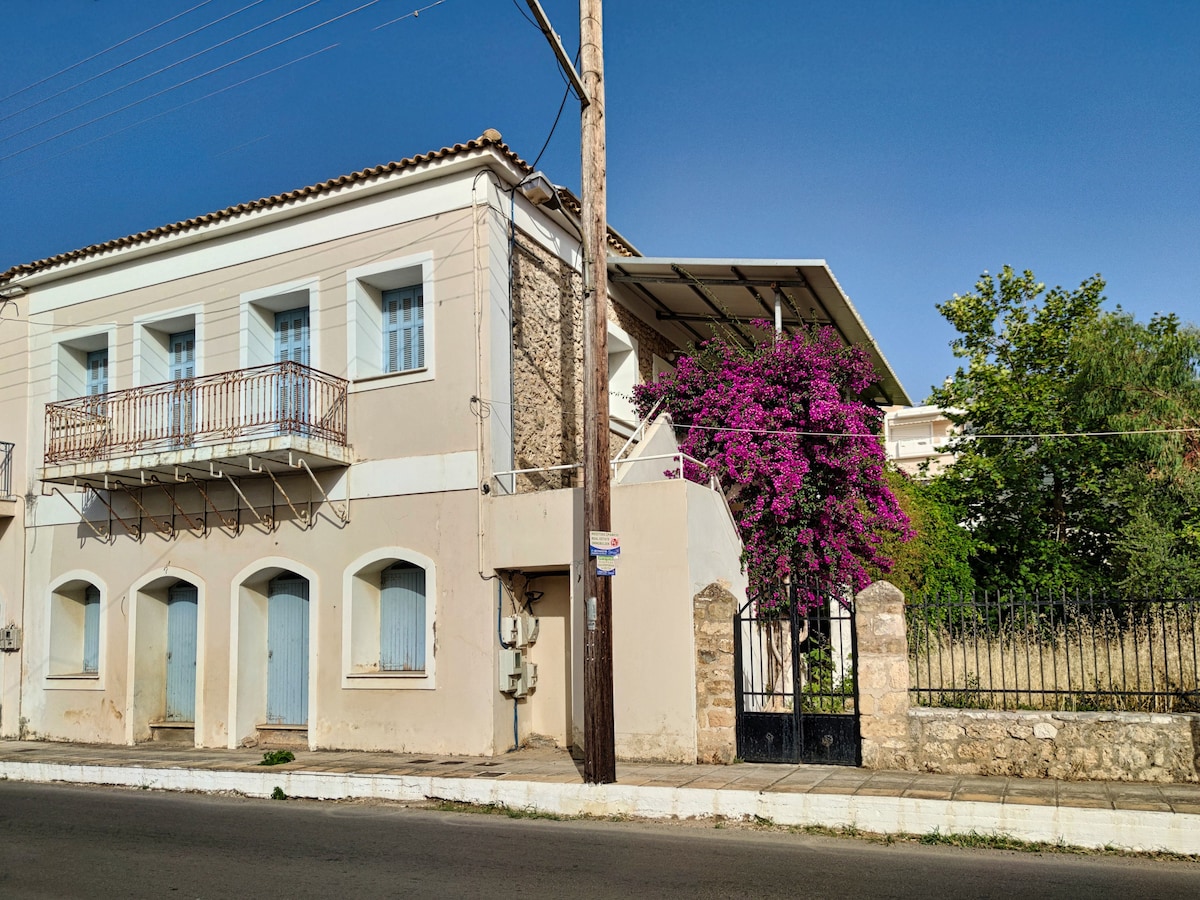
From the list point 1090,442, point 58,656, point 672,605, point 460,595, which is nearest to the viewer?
point 672,605

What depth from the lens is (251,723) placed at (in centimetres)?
1527

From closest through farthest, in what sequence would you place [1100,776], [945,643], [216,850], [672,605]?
[216,850]
[1100,776]
[945,643]
[672,605]

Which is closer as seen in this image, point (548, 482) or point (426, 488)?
point (426, 488)

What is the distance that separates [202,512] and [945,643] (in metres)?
11.1

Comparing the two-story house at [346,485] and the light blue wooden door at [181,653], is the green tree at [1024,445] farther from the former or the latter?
the light blue wooden door at [181,653]

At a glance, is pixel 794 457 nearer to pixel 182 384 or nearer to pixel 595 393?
pixel 595 393

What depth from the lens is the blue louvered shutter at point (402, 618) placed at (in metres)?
14.4

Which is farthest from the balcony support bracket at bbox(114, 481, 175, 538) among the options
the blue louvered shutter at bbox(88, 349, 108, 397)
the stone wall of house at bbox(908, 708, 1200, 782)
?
the stone wall of house at bbox(908, 708, 1200, 782)

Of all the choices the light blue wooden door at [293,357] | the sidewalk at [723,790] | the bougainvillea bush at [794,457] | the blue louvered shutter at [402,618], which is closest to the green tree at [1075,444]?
the bougainvillea bush at [794,457]

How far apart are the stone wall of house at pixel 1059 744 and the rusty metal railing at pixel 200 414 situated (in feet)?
29.1

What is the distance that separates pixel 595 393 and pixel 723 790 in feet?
13.7

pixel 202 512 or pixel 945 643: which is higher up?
pixel 202 512

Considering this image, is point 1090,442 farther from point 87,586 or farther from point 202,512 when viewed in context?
point 87,586


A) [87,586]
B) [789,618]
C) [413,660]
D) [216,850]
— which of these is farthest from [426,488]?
[87,586]
